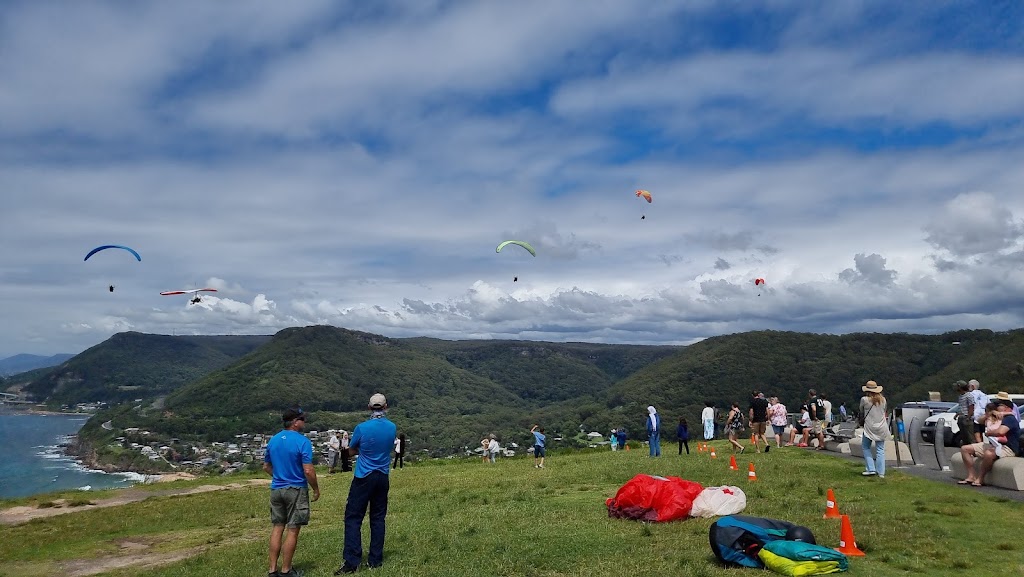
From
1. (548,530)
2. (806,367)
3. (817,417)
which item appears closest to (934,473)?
(817,417)

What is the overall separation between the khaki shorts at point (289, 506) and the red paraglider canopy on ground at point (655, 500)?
671 cm

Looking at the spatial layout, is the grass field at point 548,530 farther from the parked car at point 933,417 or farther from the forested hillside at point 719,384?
the forested hillside at point 719,384

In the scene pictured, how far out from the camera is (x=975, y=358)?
9806cm

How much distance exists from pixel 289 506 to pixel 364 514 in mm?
1254

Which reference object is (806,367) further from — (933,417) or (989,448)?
(989,448)

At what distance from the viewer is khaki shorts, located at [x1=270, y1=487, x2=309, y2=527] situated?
10.3 m

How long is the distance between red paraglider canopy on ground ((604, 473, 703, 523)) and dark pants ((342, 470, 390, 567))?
5392 millimetres

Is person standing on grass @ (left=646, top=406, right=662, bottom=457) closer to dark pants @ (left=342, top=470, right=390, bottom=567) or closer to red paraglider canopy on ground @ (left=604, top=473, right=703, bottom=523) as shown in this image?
red paraglider canopy on ground @ (left=604, top=473, right=703, bottom=523)


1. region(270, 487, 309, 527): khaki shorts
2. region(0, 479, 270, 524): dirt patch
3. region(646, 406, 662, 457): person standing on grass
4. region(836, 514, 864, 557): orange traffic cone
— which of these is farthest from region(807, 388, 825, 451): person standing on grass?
region(0, 479, 270, 524): dirt patch

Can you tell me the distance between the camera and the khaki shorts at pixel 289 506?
33.7 feet

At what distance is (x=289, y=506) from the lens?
10312 millimetres

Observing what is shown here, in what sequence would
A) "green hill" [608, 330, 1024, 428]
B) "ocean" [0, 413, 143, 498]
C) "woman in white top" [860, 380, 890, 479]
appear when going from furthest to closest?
"green hill" [608, 330, 1024, 428]
"ocean" [0, 413, 143, 498]
"woman in white top" [860, 380, 890, 479]

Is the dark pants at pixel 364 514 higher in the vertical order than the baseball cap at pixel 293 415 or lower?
lower

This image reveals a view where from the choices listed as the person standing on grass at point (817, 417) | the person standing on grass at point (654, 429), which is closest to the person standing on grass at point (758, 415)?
the person standing on grass at point (817, 417)
